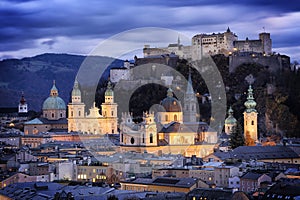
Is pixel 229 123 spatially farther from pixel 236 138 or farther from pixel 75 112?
pixel 75 112

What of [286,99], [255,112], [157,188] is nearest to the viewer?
[157,188]

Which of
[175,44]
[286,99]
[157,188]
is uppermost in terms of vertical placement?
[175,44]

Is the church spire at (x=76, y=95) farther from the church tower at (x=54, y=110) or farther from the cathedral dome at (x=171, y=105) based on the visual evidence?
the cathedral dome at (x=171, y=105)

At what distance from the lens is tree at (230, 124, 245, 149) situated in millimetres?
75781

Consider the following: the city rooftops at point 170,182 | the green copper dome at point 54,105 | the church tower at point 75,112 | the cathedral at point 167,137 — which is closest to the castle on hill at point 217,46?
the green copper dome at point 54,105

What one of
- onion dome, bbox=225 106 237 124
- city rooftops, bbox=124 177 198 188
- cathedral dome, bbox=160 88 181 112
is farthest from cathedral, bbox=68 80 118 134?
city rooftops, bbox=124 177 198 188

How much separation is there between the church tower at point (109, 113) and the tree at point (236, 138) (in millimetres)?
17218

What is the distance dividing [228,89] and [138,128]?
24899mm

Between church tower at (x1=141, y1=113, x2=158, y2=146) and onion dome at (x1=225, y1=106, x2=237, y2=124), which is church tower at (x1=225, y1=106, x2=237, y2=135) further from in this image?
church tower at (x1=141, y1=113, x2=158, y2=146)

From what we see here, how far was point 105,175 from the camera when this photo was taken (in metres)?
59.8

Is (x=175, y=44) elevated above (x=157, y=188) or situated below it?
above

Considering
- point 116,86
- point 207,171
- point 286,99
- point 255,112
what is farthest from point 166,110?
point 207,171

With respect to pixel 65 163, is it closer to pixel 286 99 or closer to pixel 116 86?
pixel 286 99

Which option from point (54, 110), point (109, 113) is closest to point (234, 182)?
point (109, 113)
